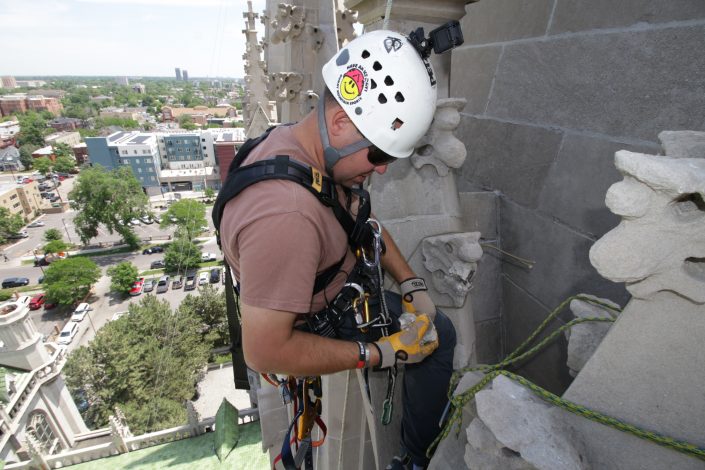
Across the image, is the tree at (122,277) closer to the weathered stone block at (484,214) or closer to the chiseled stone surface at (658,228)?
the weathered stone block at (484,214)

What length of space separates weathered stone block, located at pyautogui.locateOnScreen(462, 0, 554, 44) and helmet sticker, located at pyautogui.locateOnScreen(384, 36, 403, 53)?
7.49 ft

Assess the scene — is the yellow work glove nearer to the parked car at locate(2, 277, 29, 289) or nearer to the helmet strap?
the helmet strap

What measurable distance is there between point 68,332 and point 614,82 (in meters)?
33.7

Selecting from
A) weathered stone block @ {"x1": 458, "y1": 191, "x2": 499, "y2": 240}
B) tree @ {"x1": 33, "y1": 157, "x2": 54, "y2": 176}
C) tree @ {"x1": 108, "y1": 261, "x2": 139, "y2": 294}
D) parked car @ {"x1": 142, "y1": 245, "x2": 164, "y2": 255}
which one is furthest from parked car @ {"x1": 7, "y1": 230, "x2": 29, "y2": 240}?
weathered stone block @ {"x1": 458, "y1": 191, "x2": 499, "y2": 240}

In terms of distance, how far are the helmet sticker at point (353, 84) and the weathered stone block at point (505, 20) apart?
248cm

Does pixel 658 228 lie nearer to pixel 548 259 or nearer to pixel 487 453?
pixel 487 453

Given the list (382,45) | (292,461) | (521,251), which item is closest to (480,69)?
(521,251)

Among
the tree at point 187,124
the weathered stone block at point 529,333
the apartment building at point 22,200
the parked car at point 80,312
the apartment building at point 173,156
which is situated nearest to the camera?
the weathered stone block at point 529,333

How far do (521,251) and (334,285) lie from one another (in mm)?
2289

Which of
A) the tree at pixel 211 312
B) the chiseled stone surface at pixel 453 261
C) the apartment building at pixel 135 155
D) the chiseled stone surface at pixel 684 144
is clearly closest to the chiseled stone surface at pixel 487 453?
the chiseled stone surface at pixel 684 144

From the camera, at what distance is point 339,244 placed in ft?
6.81

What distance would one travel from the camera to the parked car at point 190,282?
106ft

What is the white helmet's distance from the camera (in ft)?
6.63

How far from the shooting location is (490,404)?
1.36 metres
